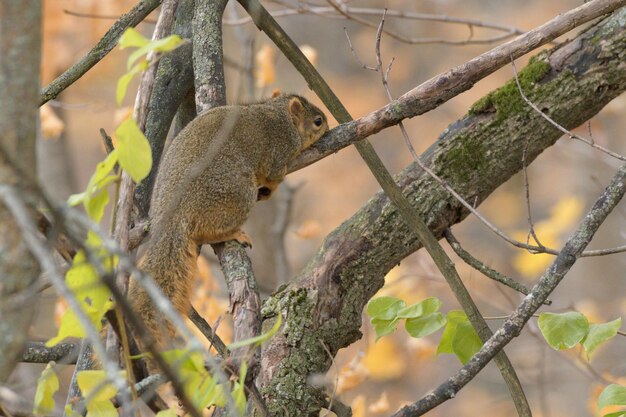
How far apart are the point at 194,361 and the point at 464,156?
180cm

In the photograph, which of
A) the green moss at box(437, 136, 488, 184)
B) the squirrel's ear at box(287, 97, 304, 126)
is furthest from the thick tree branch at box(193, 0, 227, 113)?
the green moss at box(437, 136, 488, 184)

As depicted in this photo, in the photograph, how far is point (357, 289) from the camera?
2.87 metres

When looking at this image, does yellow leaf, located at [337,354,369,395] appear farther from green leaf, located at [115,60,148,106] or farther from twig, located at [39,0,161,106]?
green leaf, located at [115,60,148,106]

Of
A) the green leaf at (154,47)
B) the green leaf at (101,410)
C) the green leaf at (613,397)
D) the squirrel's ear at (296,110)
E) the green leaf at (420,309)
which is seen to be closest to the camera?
the green leaf at (154,47)

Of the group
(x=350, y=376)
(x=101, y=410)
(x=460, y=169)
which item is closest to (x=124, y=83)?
(x=101, y=410)

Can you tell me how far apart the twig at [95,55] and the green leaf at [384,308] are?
1.22 m

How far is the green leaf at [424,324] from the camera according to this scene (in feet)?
7.77

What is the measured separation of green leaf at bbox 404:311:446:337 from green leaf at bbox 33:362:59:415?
113cm

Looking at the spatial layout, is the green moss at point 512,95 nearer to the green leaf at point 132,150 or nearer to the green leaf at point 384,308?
the green leaf at point 384,308

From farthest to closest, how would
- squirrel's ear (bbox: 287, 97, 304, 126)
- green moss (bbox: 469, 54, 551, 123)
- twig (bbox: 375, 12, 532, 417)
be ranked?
squirrel's ear (bbox: 287, 97, 304, 126)
green moss (bbox: 469, 54, 551, 123)
twig (bbox: 375, 12, 532, 417)

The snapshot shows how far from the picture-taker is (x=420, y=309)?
7.79 ft

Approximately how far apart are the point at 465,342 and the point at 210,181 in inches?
46.8

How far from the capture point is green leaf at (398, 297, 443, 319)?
7.71 feet

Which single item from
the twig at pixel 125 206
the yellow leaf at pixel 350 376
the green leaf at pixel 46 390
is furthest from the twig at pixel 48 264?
the yellow leaf at pixel 350 376
